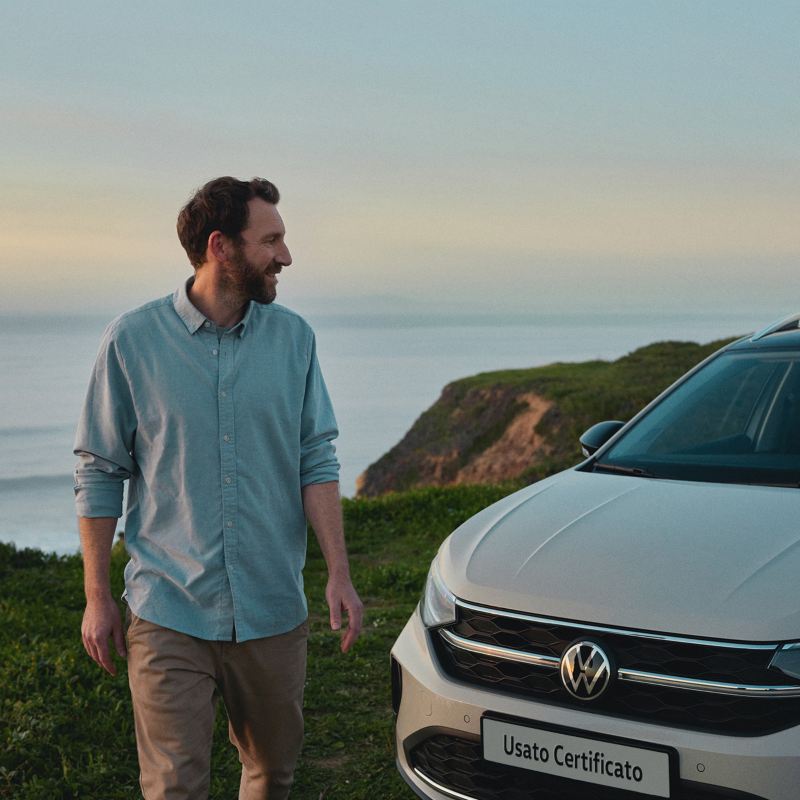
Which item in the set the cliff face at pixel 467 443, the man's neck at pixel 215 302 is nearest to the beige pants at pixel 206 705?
the man's neck at pixel 215 302

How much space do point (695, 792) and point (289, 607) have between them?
3.98ft

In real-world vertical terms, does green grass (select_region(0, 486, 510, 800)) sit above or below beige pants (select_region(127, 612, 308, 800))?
below

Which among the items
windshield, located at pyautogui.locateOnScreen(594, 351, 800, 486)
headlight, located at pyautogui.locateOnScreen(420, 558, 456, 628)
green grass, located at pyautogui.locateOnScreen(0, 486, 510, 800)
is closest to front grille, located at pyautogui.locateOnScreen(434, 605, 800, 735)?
headlight, located at pyautogui.locateOnScreen(420, 558, 456, 628)

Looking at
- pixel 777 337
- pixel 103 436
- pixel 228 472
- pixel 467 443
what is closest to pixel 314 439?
pixel 228 472

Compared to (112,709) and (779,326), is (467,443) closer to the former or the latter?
(779,326)

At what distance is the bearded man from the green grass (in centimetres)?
127

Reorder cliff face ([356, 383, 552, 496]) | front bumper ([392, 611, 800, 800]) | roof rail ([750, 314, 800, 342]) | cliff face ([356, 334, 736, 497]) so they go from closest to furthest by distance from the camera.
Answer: front bumper ([392, 611, 800, 800])
roof rail ([750, 314, 800, 342])
cliff face ([356, 334, 736, 497])
cliff face ([356, 383, 552, 496])

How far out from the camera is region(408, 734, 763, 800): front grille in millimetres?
2820

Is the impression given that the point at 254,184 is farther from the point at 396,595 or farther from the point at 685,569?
the point at 396,595

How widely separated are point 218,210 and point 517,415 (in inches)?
649

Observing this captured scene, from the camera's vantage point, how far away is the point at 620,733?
291 centimetres

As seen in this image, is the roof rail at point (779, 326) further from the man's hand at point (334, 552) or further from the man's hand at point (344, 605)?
the man's hand at point (344, 605)

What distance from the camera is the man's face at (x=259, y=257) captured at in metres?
3.14

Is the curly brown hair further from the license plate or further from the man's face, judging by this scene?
the license plate
